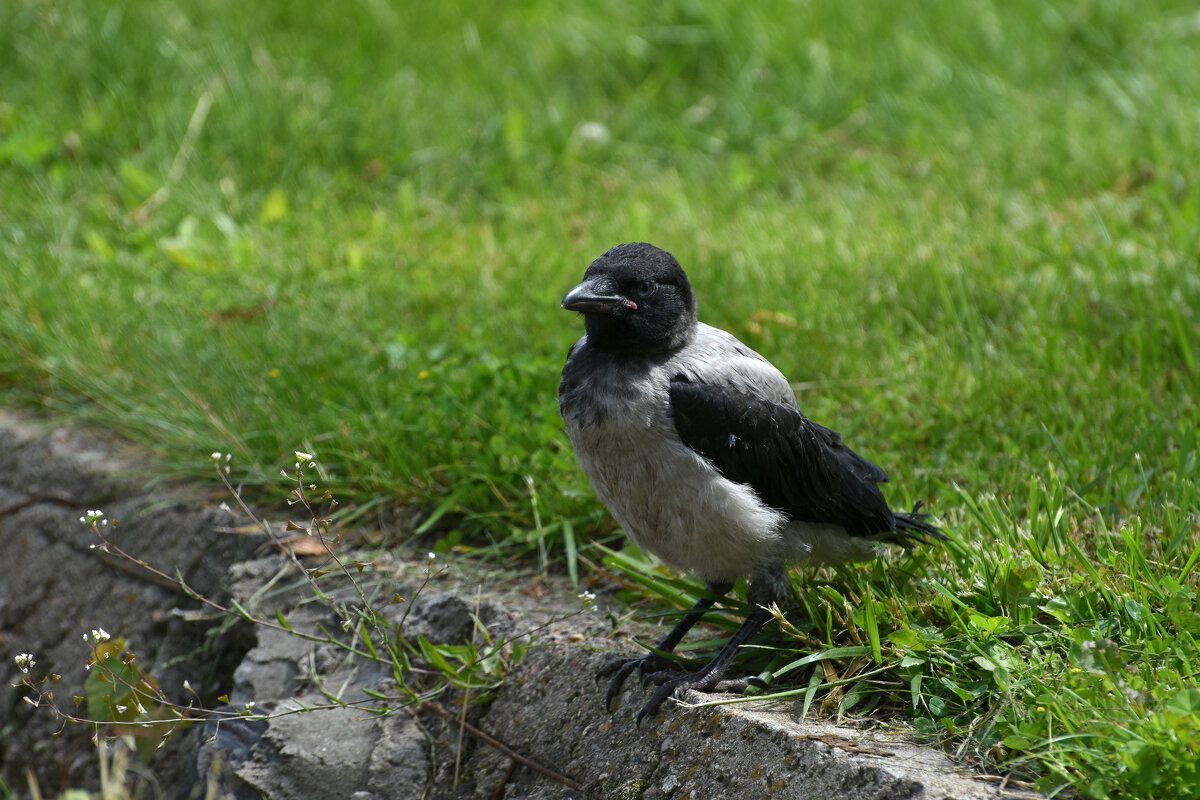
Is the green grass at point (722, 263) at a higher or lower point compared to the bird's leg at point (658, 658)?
higher

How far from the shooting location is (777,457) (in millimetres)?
2955

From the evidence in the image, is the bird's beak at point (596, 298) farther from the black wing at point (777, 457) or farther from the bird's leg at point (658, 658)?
the bird's leg at point (658, 658)

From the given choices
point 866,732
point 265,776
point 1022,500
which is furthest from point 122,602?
point 1022,500

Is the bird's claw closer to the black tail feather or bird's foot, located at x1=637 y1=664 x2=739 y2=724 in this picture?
bird's foot, located at x1=637 y1=664 x2=739 y2=724

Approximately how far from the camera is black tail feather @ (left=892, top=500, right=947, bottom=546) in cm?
297

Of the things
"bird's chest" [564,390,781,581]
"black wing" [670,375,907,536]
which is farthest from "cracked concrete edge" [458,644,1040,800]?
"black wing" [670,375,907,536]

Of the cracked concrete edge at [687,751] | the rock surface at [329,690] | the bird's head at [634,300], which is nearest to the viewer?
the cracked concrete edge at [687,751]

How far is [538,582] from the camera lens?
3.56m

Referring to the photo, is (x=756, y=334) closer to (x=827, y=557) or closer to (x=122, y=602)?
(x=827, y=557)

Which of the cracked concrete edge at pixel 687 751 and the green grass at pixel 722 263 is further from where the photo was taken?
the green grass at pixel 722 263

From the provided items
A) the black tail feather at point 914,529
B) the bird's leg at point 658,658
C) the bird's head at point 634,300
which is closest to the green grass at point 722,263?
the black tail feather at point 914,529

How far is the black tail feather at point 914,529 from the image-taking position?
2.97 metres

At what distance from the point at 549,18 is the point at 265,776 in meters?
5.90

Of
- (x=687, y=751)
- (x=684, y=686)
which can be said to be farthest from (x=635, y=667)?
(x=687, y=751)
